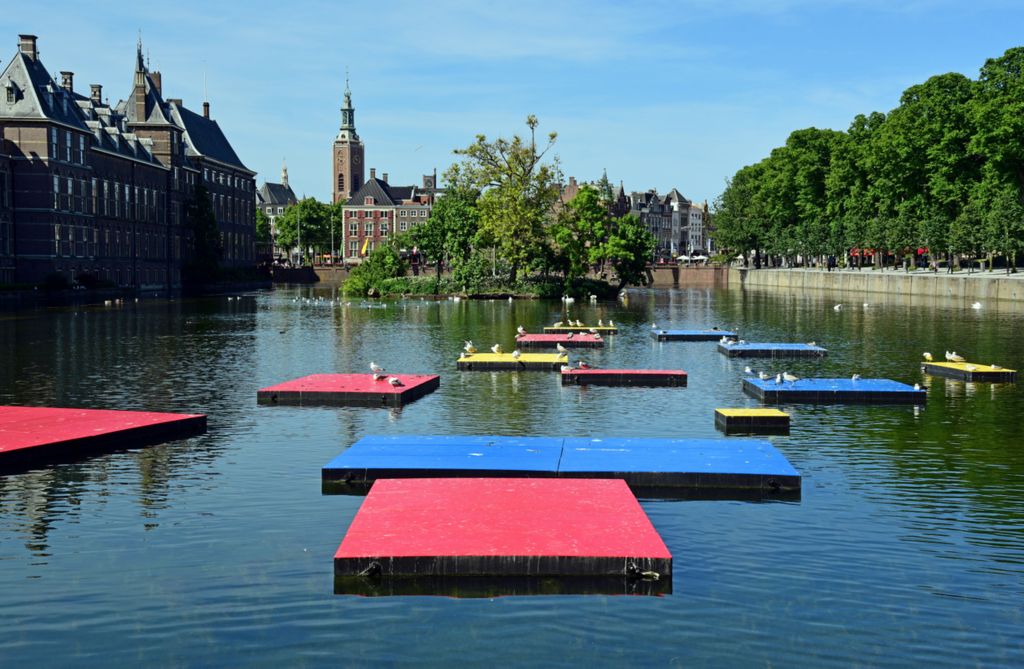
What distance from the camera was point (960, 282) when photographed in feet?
349

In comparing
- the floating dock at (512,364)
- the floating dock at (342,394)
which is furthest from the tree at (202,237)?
the floating dock at (342,394)

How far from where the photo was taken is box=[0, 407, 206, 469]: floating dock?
25328 mm

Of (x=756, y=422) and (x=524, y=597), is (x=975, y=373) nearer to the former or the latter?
(x=756, y=422)

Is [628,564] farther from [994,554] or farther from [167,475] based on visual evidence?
[167,475]

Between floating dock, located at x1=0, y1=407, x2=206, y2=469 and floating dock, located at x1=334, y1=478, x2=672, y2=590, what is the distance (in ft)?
32.1

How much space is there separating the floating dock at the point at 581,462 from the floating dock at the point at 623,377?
48.6 feet

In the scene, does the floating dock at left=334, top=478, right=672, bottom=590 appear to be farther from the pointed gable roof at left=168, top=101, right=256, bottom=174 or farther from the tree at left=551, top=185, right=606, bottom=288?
the pointed gable roof at left=168, top=101, right=256, bottom=174

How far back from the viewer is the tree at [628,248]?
120644mm

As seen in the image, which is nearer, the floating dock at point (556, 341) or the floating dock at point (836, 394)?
the floating dock at point (836, 394)

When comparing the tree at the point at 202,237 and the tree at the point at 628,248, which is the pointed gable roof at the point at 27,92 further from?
the tree at the point at 628,248

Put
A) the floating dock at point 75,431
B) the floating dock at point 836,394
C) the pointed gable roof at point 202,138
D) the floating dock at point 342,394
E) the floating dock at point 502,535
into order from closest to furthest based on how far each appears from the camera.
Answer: the floating dock at point 502,535, the floating dock at point 75,431, the floating dock at point 342,394, the floating dock at point 836,394, the pointed gable roof at point 202,138

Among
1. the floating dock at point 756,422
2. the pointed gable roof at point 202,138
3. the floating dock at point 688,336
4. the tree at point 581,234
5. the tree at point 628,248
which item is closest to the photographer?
the floating dock at point 756,422

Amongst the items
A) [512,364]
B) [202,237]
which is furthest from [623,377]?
[202,237]

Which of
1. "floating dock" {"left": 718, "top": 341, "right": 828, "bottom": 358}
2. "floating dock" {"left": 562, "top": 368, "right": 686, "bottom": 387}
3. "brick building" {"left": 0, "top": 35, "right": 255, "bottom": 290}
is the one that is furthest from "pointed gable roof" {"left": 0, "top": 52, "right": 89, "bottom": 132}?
"floating dock" {"left": 562, "top": 368, "right": 686, "bottom": 387}
